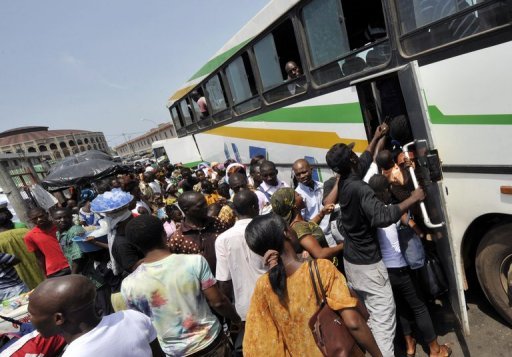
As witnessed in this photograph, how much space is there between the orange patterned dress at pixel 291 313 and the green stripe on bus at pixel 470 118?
1.76 m

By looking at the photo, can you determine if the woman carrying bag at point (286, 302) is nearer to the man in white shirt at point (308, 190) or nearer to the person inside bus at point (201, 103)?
the man in white shirt at point (308, 190)

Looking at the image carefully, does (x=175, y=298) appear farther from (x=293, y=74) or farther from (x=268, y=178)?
(x=293, y=74)

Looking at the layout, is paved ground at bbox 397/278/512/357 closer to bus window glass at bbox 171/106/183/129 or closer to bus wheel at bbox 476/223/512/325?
bus wheel at bbox 476/223/512/325

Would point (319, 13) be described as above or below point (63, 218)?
above

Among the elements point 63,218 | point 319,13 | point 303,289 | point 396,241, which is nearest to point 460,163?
point 396,241

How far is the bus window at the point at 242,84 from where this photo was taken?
206 inches

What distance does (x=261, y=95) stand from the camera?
504cm

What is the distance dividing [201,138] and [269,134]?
4.30m

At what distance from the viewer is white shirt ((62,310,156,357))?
132cm

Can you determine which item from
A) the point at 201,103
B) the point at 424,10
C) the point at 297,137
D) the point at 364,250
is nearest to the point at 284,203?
the point at 364,250

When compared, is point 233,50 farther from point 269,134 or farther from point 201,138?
point 201,138

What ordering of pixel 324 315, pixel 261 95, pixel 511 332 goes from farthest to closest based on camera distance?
pixel 261 95, pixel 511 332, pixel 324 315

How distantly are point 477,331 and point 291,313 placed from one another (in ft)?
7.35

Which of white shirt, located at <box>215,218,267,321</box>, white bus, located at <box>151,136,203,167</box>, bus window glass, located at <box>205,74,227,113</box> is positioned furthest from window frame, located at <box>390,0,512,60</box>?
white bus, located at <box>151,136,203,167</box>
